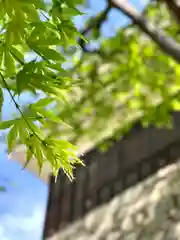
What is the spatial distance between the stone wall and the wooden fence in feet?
0.23

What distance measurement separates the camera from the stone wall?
134 inches

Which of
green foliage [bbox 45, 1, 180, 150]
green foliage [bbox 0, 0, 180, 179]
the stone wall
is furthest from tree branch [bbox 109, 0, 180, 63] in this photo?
the stone wall

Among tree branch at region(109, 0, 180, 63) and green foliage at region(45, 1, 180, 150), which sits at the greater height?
tree branch at region(109, 0, 180, 63)

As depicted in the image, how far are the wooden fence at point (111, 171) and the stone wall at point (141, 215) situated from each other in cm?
7

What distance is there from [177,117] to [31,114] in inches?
126

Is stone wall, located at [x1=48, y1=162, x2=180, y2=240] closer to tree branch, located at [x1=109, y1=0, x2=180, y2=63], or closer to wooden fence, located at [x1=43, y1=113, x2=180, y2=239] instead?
wooden fence, located at [x1=43, y1=113, x2=180, y2=239]

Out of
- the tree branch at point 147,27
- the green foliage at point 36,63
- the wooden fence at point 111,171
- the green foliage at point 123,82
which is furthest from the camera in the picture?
the wooden fence at point 111,171

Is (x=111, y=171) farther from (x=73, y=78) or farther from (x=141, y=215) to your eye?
(x=73, y=78)

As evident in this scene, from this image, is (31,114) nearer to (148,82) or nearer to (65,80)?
(65,80)

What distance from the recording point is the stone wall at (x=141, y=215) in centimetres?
340

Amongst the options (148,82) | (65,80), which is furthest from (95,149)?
(65,80)

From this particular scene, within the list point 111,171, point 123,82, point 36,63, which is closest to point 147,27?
point 123,82

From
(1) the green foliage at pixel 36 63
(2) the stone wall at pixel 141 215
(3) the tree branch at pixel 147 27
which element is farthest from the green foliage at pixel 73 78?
(2) the stone wall at pixel 141 215

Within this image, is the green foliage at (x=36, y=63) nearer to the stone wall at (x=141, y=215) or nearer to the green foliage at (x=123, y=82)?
the green foliage at (x=123, y=82)
